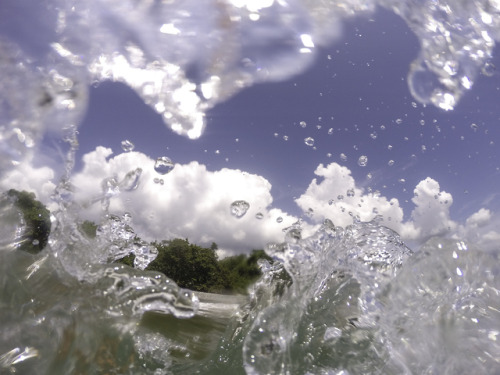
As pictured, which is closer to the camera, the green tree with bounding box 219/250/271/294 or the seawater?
the seawater

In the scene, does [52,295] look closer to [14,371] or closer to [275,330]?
[14,371]

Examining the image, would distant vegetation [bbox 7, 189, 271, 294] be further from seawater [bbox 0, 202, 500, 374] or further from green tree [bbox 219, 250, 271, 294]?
seawater [bbox 0, 202, 500, 374]

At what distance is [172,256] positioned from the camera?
90.5 feet

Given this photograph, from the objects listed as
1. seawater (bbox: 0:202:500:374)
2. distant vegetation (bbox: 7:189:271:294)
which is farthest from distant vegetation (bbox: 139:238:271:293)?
seawater (bbox: 0:202:500:374)

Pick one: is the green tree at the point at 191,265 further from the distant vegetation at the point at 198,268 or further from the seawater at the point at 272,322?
the seawater at the point at 272,322

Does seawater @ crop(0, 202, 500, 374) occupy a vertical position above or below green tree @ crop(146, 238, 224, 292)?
above

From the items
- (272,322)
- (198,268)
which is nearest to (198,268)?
(198,268)

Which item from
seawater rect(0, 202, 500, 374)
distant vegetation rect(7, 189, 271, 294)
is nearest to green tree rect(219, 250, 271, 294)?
distant vegetation rect(7, 189, 271, 294)

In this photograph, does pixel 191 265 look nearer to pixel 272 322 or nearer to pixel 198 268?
pixel 198 268

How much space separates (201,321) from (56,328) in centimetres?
132

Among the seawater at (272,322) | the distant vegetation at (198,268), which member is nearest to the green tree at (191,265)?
the distant vegetation at (198,268)

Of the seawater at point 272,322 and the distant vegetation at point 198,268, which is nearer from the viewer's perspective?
the seawater at point 272,322

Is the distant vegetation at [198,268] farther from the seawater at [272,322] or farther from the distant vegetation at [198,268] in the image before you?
the seawater at [272,322]

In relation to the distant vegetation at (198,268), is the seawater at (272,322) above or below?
above
